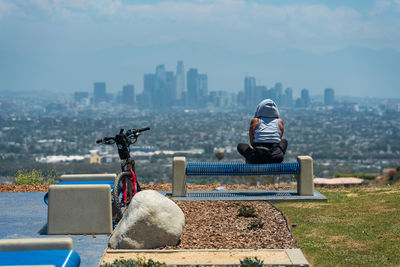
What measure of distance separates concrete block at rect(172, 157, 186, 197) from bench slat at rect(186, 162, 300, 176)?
0.17 meters

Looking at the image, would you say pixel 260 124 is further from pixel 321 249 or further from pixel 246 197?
pixel 321 249

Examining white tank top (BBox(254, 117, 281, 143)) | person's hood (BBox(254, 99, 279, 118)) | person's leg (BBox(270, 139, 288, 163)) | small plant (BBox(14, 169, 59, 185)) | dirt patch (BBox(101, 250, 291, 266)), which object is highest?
person's hood (BBox(254, 99, 279, 118))

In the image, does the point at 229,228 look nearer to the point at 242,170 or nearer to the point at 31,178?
the point at 242,170

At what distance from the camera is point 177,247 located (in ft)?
24.5

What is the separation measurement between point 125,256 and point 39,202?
465cm

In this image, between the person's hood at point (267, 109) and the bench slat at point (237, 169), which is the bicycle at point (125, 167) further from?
the person's hood at point (267, 109)

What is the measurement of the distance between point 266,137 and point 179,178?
2004mm

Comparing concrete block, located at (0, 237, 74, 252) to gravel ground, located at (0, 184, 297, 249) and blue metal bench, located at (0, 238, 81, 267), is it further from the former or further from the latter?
gravel ground, located at (0, 184, 297, 249)

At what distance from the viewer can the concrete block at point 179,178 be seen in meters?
11.2

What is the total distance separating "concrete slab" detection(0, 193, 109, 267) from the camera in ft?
23.7

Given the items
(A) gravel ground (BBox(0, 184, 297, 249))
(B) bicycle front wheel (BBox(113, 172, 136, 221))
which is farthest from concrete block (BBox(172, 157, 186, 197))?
(B) bicycle front wheel (BBox(113, 172, 136, 221))

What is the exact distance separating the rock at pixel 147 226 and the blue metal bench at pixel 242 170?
3.72 metres

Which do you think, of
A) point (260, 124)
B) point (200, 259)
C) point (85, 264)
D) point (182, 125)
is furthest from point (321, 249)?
point (182, 125)

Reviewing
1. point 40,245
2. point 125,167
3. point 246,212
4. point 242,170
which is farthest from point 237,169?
point 40,245
